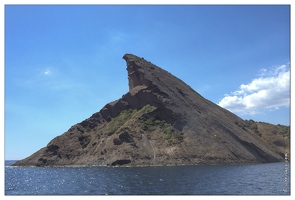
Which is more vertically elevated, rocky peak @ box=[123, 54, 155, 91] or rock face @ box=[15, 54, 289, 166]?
rocky peak @ box=[123, 54, 155, 91]

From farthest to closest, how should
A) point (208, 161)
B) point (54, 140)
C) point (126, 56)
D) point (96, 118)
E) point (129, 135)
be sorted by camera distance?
point (126, 56), point (96, 118), point (54, 140), point (129, 135), point (208, 161)

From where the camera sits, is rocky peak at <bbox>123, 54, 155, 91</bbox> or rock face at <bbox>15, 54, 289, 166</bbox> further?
rocky peak at <bbox>123, 54, 155, 91</bbox>

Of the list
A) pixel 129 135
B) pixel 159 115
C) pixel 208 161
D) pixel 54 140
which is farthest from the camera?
pixel 54 140

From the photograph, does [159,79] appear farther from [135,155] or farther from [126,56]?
[135,155]

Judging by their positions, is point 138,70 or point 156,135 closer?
point 156,135

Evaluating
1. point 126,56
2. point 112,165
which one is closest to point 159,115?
point 112,165

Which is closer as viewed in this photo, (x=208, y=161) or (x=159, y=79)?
(x=208, y=161)

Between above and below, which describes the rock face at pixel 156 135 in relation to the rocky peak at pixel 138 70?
below

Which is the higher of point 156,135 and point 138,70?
point 138,70
